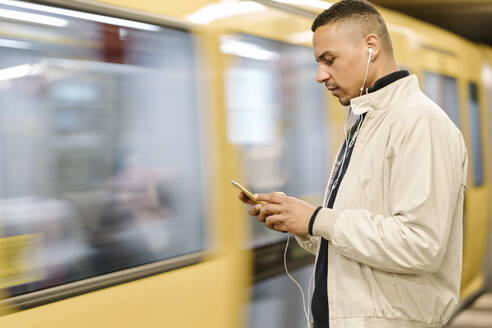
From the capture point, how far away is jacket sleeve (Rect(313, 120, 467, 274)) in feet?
5.96

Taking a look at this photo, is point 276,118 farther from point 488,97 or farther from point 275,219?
point 488,97

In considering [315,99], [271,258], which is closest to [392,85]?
[271,258]

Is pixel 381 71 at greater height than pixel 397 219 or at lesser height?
greater

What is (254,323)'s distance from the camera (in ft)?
12.3

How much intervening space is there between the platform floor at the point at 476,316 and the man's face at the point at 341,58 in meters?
5.00

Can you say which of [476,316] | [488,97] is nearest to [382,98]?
[476,316]

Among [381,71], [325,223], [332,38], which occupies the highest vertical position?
[332,38]

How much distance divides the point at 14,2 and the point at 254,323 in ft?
6.80

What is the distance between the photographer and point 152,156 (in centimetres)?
315

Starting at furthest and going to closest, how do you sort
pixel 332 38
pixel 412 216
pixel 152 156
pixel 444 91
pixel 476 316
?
pixel 476 316 → pixel 444 91 → pixel 152 156 → pixel 332 38 → pixel 412 216

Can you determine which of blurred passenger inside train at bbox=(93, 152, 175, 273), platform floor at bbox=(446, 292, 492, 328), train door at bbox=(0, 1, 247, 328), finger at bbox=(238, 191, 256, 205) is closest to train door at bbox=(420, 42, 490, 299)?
platform floor at bbox=(446, 292, 492, 328)

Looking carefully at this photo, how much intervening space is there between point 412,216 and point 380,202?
5.1 inches

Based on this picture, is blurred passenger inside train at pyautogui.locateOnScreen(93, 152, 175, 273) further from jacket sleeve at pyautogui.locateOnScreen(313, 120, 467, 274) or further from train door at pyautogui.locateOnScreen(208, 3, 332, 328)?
jacket sleeve at pyautogui.locateOnScreen(313, 120, 467, 274)

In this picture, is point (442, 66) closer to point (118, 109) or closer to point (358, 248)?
point (118, 109)
